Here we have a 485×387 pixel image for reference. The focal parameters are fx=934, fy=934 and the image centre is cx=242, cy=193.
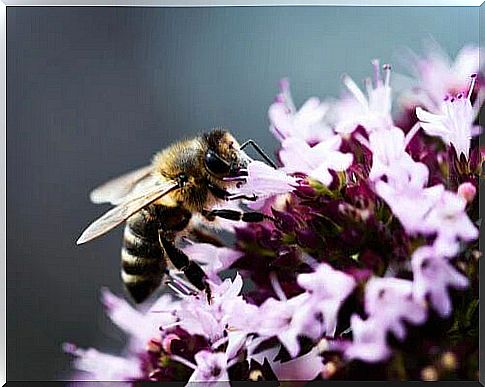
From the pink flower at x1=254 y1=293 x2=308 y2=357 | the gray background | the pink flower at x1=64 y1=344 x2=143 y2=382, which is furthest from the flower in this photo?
the pink flower at x1=64 y1=344 x2=143 y2=382

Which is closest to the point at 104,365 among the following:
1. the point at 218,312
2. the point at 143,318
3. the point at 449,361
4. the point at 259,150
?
the point at 143,318

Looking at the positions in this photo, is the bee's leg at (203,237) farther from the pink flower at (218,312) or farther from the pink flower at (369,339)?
the pink flower at (369,339)

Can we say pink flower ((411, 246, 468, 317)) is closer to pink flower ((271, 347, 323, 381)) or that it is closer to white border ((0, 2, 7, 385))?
pink flower ((271, 347, 323, 381))

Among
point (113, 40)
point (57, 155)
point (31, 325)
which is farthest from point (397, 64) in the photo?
point (31, 325)

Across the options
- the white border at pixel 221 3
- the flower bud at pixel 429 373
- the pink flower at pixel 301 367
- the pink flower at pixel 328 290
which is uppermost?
the white border at pixel 221 3

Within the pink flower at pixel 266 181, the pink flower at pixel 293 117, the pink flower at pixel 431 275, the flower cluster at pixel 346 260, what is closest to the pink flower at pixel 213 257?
the flower cluster at pixel 346 260

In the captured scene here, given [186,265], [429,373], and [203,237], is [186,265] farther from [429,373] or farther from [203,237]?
[429,373]
